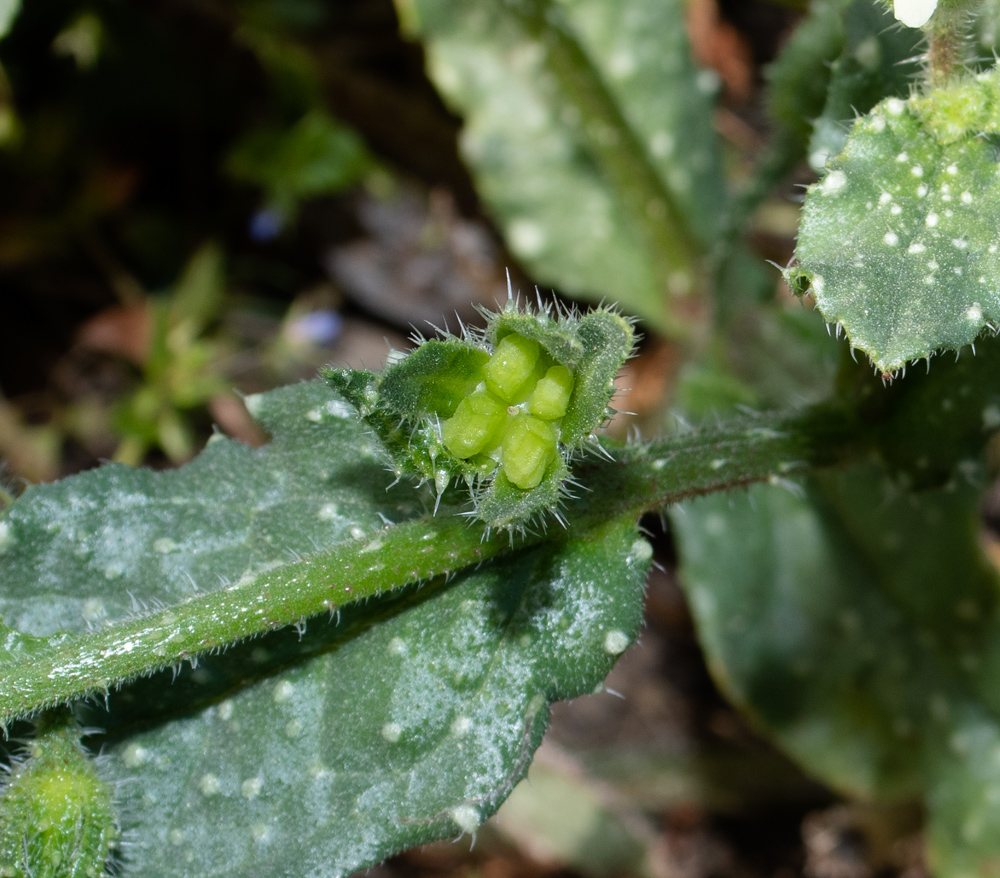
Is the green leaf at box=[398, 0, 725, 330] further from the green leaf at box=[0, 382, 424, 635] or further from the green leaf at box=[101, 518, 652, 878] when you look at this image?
the green leaf at box=[101, 518, 652, 878]

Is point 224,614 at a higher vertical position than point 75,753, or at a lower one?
higher

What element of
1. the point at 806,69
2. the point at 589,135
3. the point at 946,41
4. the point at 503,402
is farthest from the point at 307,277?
the point at 946,41

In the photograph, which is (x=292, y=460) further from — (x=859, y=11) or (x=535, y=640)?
(x=859, y=11)

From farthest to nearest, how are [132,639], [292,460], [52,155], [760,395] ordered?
[52,155], [760,395], [292,460], [132,639]

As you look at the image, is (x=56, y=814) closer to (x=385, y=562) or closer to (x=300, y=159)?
(x=385, y=562)

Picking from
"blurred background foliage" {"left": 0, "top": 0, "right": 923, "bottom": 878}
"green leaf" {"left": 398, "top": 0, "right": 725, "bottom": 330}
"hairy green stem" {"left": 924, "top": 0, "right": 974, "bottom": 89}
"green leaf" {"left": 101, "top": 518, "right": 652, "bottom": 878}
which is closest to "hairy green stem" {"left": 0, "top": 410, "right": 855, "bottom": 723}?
"green leaf" {"left": 101, "top": 518, "right": 652, "bottom": 878}

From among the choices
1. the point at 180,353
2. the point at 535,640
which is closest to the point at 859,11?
the point at 535,640
